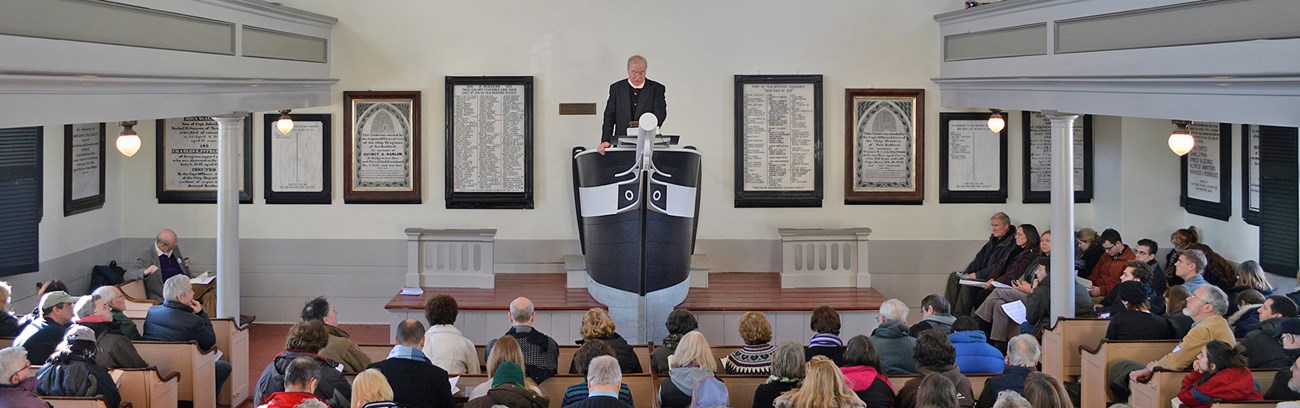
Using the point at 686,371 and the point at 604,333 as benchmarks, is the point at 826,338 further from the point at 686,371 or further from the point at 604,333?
the point at 604,333

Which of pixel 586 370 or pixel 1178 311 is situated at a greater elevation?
pixel 1178 311

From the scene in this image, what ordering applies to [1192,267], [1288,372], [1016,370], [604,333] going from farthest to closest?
[1192,267] → [604,333] → [1288,372] → [1016,370]

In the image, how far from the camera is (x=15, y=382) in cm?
634

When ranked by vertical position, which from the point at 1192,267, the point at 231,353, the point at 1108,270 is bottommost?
the point at 231,353

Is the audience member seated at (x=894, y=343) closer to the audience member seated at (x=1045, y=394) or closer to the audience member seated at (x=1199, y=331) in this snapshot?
the audience member seated at (x=1199, y=331)

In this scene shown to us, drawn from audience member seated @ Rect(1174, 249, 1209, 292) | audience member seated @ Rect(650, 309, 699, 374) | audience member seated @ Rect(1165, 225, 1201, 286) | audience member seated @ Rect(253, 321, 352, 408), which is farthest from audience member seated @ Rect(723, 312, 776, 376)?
audience member seated @ Rect(1165, 225, 1201, 286)

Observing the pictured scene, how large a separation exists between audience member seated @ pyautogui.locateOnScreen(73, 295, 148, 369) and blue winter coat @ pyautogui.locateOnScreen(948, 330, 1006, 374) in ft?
16.3

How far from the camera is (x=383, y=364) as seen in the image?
6.49m

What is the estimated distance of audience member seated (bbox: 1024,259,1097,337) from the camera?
33.2 feet

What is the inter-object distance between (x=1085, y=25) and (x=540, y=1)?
17.6 ft

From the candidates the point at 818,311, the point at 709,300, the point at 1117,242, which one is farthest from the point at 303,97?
the point at 1117,242

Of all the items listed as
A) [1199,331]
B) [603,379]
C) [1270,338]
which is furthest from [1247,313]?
[603,379]

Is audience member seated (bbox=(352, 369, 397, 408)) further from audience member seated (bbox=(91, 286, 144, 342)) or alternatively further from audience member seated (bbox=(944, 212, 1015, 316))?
audience member seated (bbox=(944, 212, 1015, 316))

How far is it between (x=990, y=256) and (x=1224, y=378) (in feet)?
15.8
